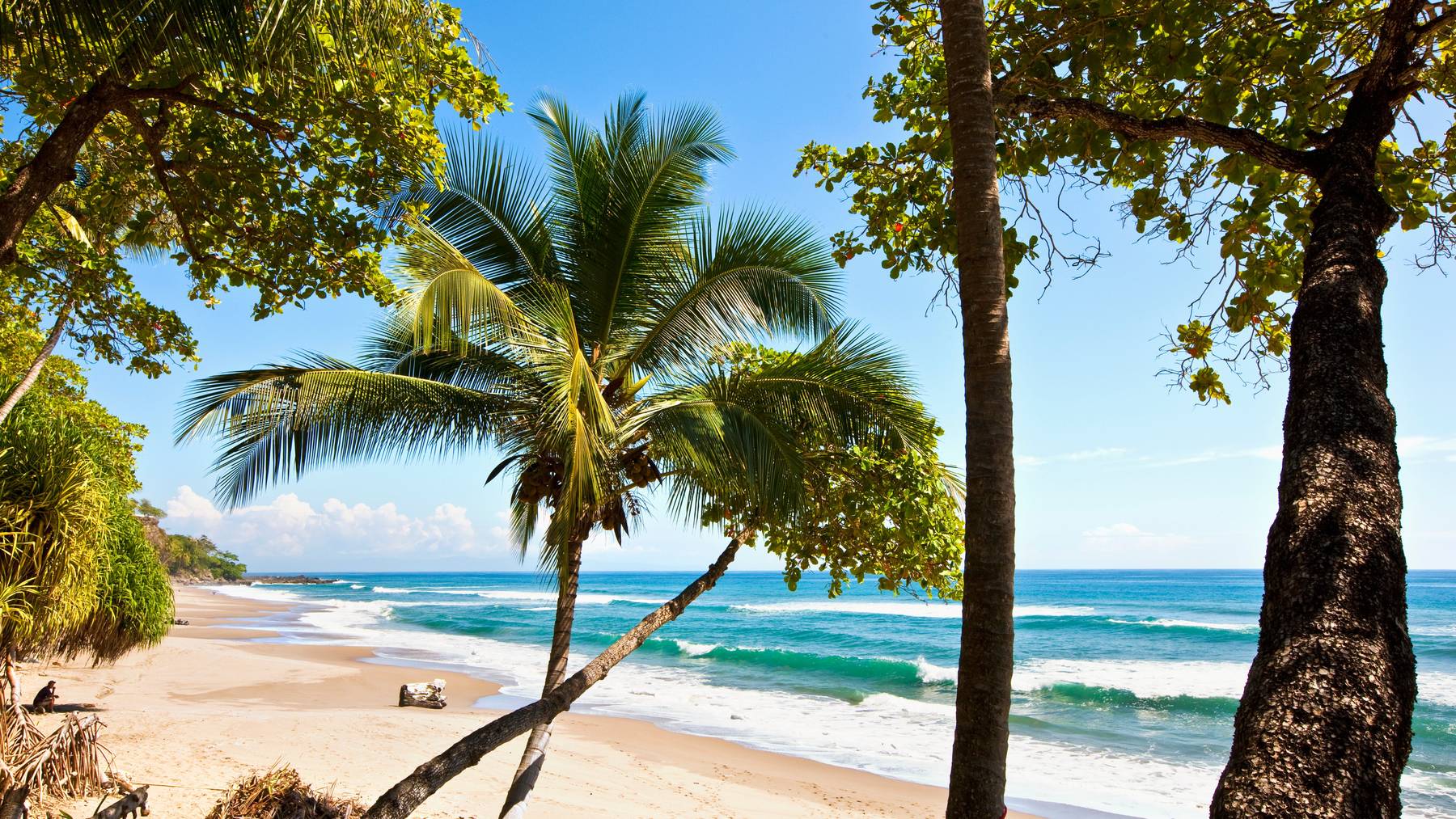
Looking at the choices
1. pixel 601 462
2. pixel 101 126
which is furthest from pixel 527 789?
pixel 101 126

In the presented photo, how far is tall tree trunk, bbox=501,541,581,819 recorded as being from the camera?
20.6 ft

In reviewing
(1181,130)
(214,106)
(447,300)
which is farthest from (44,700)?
(1181,130)

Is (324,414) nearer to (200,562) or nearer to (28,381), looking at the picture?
(28,381)

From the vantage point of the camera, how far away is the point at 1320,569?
6.54 feet

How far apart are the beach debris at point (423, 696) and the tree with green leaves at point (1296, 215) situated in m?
15.4

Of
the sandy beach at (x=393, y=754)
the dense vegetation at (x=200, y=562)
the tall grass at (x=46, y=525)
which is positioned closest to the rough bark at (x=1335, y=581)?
the tall grass at (x=46, y=525)

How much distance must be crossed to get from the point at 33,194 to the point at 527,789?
484cm

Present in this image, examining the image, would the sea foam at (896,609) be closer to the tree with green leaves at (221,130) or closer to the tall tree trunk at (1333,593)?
the tree with green leaves at (221,130)

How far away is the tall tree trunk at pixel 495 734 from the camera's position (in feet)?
16.5

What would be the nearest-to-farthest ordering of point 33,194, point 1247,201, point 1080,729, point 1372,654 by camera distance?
point 1372,654 < point 33,194 < point 1247,201 < point 1080,729

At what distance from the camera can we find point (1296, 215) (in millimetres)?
4336

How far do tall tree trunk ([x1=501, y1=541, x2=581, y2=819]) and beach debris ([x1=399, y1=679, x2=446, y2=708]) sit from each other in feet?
38.7

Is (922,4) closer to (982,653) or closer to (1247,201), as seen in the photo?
(1247,201)

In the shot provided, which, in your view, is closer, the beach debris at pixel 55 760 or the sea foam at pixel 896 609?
the beach debris at pixel 55 760
